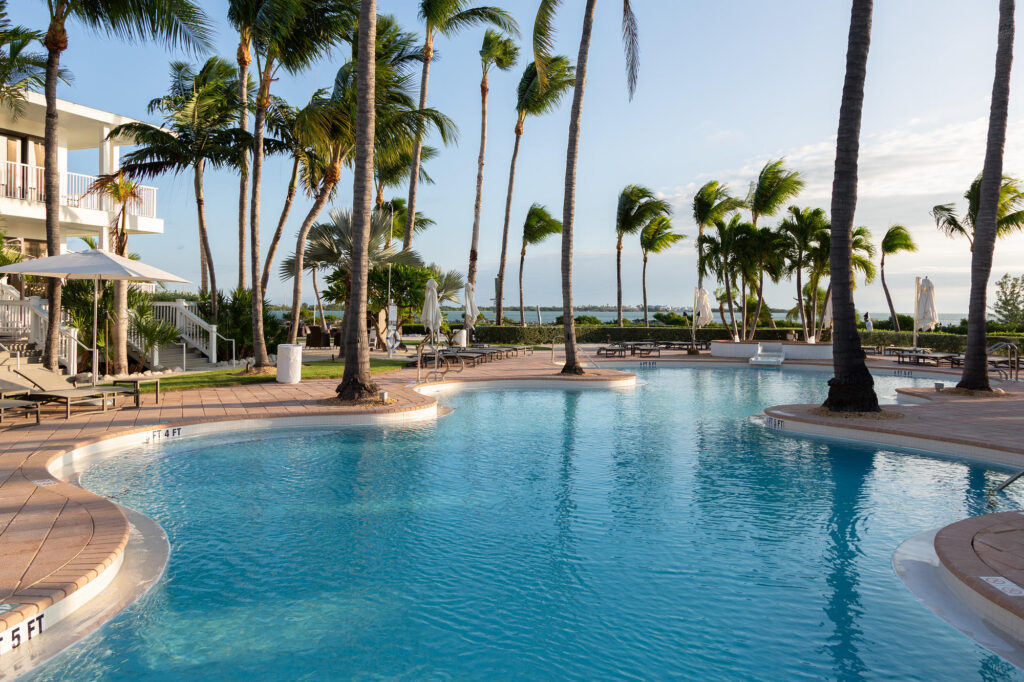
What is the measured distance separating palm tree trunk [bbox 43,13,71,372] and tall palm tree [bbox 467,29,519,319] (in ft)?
56.7

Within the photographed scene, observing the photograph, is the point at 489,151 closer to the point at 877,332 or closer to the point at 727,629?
the point at 877,332

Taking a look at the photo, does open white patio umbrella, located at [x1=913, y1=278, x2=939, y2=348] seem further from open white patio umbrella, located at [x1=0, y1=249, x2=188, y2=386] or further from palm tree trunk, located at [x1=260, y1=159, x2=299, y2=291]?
open white patio umbrella, located at [x1=0, y1=249, x2=188, y2=386]

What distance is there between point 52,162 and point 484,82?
20.7 metres

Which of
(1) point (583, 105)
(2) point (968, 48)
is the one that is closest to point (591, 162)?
(1) point (583, 105)

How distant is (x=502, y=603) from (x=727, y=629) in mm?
1481

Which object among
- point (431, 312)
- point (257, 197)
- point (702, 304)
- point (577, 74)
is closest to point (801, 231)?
point (702, 304)

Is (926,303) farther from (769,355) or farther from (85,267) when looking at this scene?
(85,267)

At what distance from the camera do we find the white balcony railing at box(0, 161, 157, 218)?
18.8 meters

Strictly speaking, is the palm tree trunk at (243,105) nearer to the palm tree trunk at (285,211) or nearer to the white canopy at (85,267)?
the palm tree trunk at (285,211)

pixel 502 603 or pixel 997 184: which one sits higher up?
pixel 997 184

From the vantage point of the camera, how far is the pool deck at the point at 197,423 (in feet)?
12.8

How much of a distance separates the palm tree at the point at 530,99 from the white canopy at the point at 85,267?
20694 mm

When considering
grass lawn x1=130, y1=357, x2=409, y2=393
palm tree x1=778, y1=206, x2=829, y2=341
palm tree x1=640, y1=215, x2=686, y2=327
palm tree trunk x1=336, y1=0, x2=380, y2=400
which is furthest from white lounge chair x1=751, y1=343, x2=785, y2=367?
palm tree trunk x1=336, y1=0, x2=380, y2=400

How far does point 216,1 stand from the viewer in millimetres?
13211
